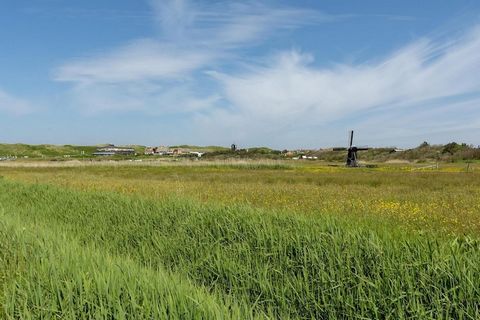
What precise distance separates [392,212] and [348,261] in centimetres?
776

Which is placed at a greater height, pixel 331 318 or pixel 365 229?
pixel 365 229

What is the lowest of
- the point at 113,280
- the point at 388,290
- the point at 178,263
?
the point at 178,263

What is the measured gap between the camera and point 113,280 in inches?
161

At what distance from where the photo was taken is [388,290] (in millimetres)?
4969

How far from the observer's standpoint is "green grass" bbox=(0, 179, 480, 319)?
12.6 feet

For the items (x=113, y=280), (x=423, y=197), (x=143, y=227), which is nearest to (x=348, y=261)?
(x=113, y=280)

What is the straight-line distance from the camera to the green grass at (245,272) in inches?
152

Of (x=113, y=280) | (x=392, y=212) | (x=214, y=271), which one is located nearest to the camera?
(x=113, y=280)

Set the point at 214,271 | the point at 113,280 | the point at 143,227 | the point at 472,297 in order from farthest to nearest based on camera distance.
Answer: the point at 143,227
the point at 214,271
the point at 472,297
the point at 113,280

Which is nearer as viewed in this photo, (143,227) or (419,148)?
(143,227)

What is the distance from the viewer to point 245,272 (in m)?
6.12

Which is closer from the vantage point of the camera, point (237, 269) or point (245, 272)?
point (245, 272)

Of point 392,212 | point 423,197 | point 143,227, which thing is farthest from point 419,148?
point 143,227

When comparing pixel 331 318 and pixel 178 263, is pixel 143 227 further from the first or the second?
pixel 331 318
